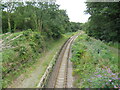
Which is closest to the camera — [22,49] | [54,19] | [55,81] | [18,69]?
[55,81]

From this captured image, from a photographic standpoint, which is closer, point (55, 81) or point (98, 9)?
point (55, 81)

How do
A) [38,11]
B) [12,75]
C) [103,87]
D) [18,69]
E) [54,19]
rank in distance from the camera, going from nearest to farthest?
[103,87]
[12,75]
[18,69]
[38,11]
[54,19]

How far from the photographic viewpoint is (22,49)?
33.0 ft

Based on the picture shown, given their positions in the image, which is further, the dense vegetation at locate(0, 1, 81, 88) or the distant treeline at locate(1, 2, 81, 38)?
the distant treeline at locate(1, 2, 81, 38)

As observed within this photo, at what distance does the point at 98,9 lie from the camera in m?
7.81

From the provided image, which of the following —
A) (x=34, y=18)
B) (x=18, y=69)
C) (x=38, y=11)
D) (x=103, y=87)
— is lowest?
(x=18, y=69)

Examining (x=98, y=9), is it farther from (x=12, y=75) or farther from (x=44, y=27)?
(x=44, y=27)

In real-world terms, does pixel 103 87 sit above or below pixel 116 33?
below

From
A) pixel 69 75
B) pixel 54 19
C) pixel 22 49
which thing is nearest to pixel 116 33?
pixel 69 75

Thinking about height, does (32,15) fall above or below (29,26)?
above

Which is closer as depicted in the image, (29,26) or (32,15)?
(32,15)

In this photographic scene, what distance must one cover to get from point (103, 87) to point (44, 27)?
19.7 metres

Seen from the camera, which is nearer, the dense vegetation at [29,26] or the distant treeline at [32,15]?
the dense vegetation at [29,26]

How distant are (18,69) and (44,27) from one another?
14.6 m
